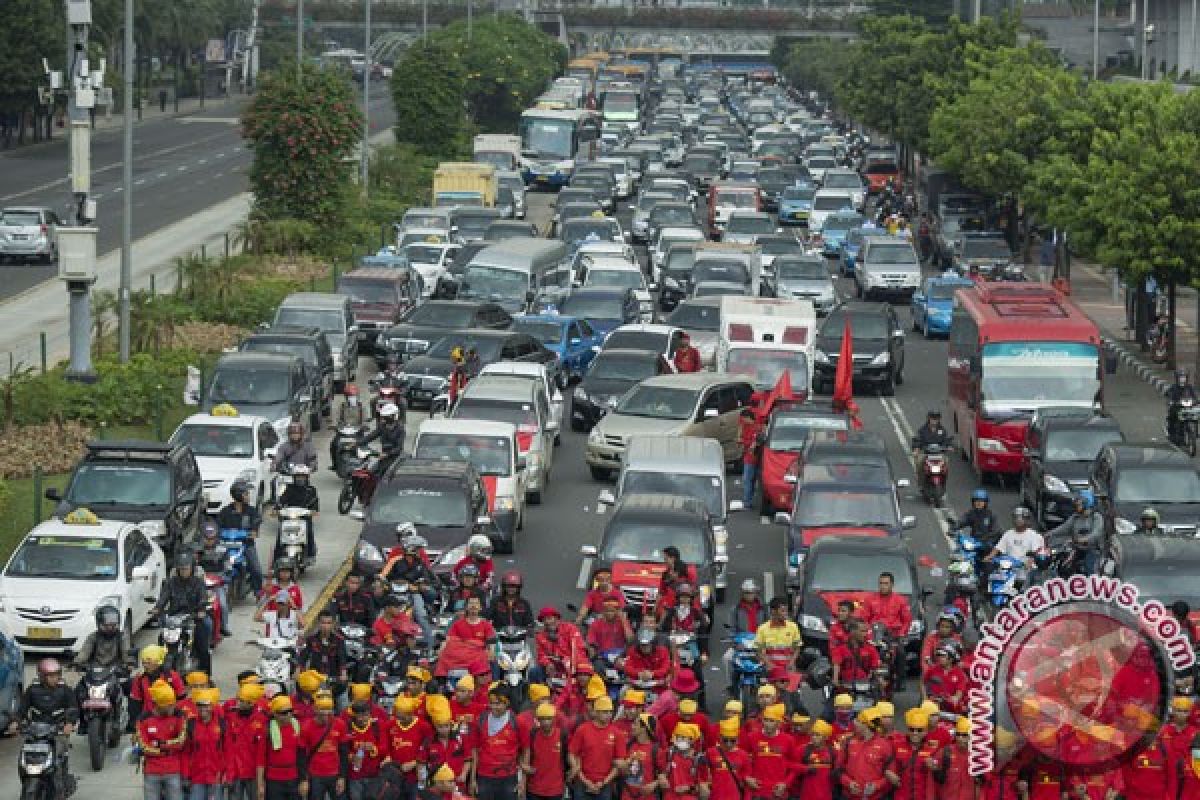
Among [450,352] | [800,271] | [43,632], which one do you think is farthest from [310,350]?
[800,271]

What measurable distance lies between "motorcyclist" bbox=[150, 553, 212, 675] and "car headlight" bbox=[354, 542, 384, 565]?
332 centimetres

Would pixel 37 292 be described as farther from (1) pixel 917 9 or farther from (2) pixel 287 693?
(1) pixel 917 9

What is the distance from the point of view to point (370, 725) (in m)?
21.7

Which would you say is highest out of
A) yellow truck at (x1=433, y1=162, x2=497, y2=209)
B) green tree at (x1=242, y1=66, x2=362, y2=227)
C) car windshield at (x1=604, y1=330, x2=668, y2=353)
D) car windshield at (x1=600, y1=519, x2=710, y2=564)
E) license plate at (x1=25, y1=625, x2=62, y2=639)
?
green tree at (x1=242, y1=66, x2=362, y2=227)

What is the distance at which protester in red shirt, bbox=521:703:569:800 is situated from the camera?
21.7m

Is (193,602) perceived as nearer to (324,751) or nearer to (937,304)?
(324,751)

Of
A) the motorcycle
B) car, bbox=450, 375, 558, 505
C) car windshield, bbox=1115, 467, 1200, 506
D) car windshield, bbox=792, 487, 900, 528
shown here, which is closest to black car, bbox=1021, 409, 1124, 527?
car windshield, bbox=1115, 467, 1200, 506

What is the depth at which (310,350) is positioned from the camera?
43.3 metres

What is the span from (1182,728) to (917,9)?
4580 inches

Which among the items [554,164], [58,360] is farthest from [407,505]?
[554,164]

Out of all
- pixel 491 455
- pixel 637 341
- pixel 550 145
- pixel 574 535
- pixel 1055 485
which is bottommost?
pixel 574 535

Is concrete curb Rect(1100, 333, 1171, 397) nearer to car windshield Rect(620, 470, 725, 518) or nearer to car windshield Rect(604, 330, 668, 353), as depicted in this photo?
car windshield Rect(604, 330, 668, 353)

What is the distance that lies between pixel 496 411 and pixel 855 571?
10.7 meters

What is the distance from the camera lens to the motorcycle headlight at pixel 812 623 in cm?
2846
